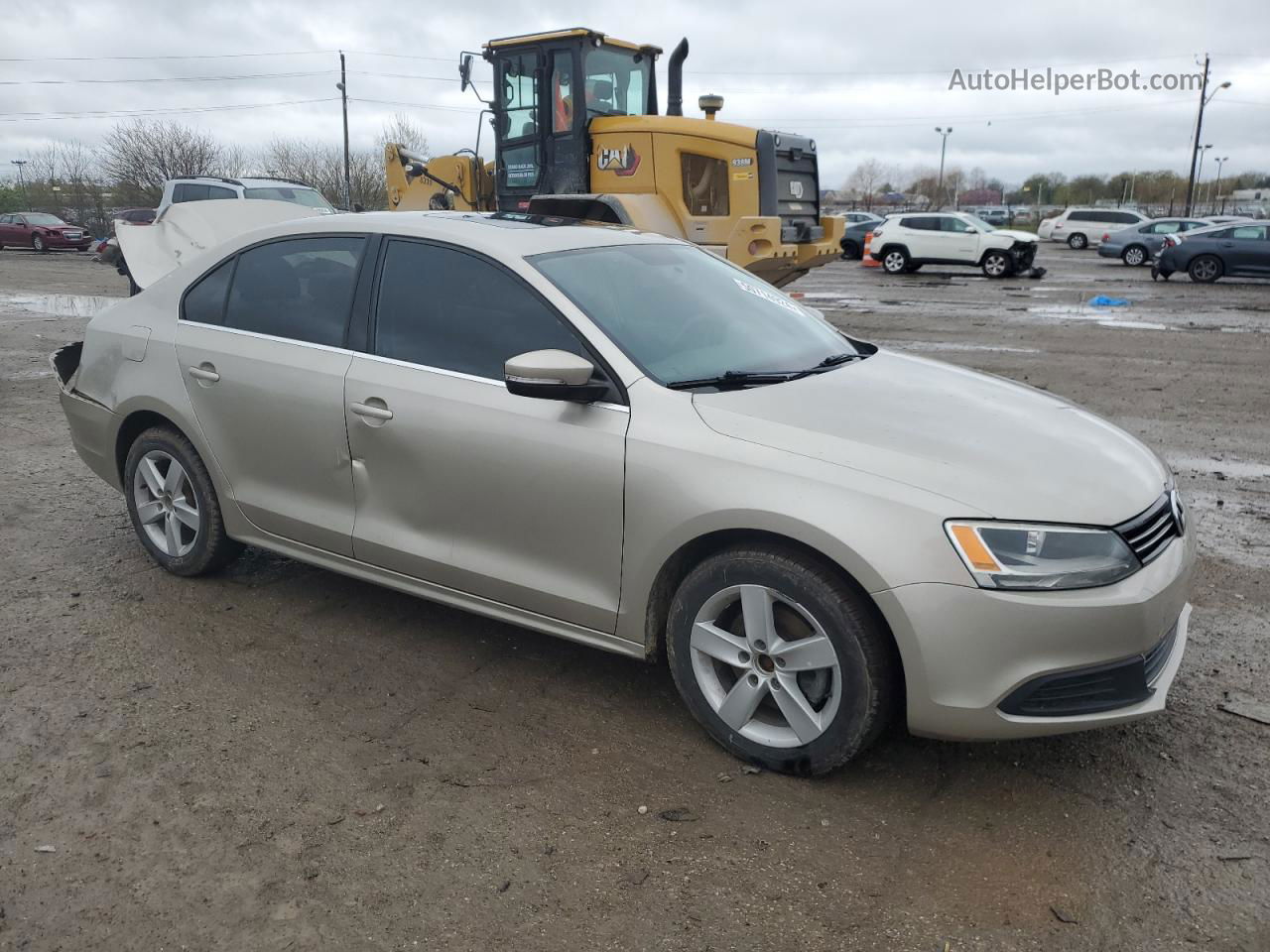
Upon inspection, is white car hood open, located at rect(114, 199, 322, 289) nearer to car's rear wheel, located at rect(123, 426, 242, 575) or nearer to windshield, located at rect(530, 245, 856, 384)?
car's rear wheel, located at rect(123, 426, 242, 575)

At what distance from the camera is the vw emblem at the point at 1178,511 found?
3.36 m

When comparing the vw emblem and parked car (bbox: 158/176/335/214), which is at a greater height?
parked car (bbox: 158/176/335/214)

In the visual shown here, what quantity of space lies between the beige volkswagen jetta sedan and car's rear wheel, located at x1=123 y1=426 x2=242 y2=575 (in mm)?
15

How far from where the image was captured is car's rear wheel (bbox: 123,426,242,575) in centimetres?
467

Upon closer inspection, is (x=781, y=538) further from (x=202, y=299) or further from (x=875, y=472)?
(x=202, y=299)

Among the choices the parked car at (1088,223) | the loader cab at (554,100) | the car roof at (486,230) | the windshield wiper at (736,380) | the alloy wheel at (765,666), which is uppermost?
the loader cab at (554,100)

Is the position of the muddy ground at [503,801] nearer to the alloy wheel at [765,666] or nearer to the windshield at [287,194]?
the alloy wheel at [765,666]

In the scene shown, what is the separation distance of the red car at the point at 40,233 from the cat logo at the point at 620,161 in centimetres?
2884

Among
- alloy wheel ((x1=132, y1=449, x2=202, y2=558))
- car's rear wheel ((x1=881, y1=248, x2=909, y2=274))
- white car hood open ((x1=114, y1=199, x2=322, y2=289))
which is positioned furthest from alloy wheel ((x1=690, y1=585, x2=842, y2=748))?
car's rear wheel ((x1=881, y1=248, x2=909, y2=274))

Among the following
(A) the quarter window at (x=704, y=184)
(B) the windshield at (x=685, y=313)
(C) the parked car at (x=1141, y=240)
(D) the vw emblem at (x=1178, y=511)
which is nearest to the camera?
(D) the vw emblem at (x=1178, y=511)

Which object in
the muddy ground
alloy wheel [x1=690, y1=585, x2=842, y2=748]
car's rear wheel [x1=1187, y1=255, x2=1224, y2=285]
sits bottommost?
the muddy ground

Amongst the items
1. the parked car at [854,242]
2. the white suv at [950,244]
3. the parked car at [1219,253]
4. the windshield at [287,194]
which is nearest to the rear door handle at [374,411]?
the windshield at [287,194]

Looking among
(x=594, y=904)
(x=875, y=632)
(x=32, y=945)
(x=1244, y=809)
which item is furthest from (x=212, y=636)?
(x=1244, y=809)

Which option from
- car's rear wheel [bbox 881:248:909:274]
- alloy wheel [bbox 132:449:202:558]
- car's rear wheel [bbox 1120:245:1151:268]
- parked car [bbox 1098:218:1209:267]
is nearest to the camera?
alloy wheel [bbox 132:449:202:558]
